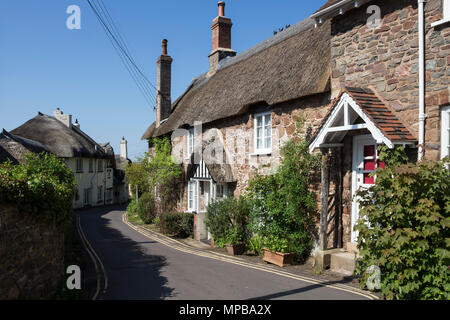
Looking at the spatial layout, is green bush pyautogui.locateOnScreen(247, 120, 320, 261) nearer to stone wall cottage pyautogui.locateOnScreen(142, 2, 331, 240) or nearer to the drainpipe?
stone wall cottage pyautogui.locateOnScreen(142, 2, 331, 240)

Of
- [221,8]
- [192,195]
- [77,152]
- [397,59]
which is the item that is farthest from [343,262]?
[77,152]

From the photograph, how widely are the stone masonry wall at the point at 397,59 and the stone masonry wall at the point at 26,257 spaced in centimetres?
732

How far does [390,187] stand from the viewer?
21.4 ft

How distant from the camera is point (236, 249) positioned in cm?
1179

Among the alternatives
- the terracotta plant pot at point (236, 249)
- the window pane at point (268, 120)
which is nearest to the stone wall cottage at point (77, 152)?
the terracotta plant pot at point (236, 249)

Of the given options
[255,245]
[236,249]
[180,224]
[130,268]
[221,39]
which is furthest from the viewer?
[221,39]

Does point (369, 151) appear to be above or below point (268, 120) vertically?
below

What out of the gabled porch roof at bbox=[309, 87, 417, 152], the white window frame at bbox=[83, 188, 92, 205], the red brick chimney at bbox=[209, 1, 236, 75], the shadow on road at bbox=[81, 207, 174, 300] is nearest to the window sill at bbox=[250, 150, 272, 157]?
the gabled porch roof at bbox=[309, 87, 417, 152]

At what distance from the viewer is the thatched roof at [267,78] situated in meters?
10.6

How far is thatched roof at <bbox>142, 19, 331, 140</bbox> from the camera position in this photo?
10.6 meters

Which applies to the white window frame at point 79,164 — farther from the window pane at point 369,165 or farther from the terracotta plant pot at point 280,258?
the window pane at point 369,165

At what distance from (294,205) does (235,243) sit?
3.10m

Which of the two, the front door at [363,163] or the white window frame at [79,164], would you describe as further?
the white window frame at [79,164]

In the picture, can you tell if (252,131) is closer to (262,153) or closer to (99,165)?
(262,153)
